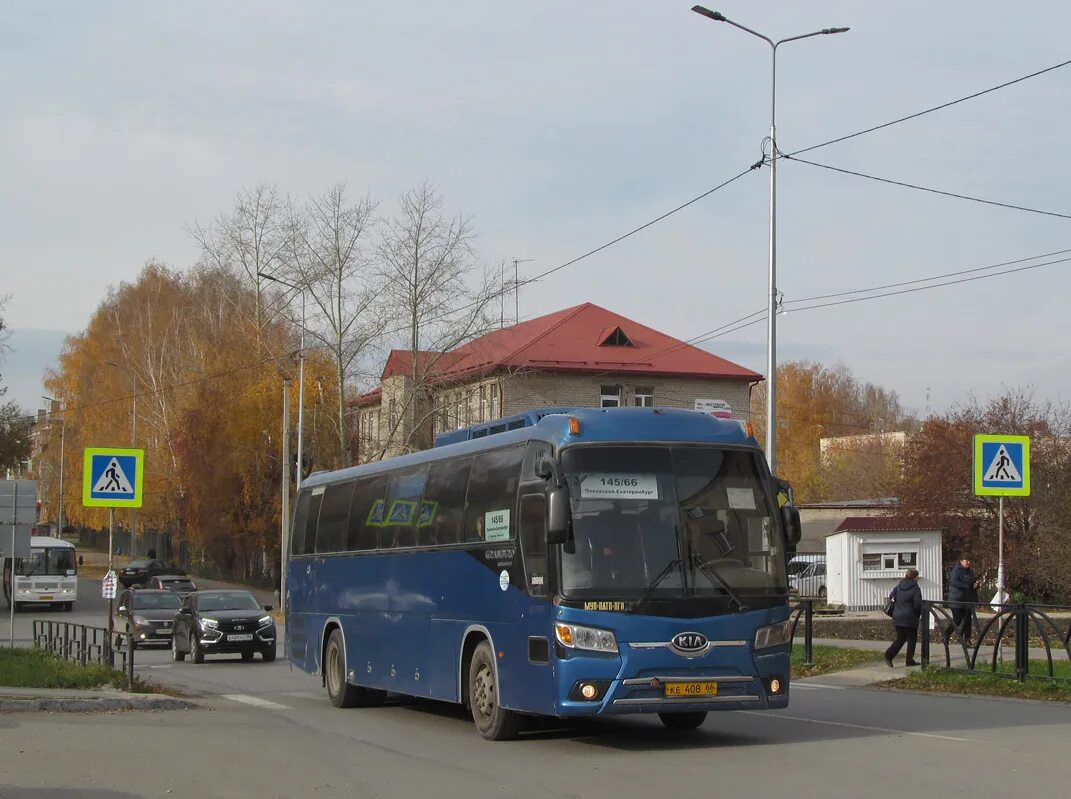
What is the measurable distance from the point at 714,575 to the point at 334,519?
7812 mm

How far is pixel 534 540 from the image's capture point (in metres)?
13.1

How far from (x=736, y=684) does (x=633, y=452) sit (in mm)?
2286

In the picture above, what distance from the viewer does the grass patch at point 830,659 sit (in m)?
23.4

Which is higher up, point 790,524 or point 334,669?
point 790,524

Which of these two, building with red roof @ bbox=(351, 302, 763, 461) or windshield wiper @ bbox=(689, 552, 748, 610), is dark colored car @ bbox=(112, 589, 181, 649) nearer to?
building with red roof @ bbox=(351, 302, 763, 461)

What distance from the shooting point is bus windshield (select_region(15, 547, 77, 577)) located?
5381 centimetres

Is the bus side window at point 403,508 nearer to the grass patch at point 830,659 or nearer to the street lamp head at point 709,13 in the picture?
the grass patch at point 830,659

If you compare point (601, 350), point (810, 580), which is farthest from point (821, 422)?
point (810, 580)

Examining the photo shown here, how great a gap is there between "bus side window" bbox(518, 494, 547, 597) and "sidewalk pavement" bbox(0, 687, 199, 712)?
646 centimetres

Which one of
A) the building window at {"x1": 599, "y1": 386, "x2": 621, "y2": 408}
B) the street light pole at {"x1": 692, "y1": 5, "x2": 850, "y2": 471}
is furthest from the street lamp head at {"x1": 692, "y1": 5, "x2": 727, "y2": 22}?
the building window at {"x1": 599, "y1": 386, "x2": 621, "y2": 408}

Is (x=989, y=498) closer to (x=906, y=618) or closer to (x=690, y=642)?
(x=906, y=618)

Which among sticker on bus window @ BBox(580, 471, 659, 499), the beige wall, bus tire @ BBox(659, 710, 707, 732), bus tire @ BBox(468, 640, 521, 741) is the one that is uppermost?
the beige wall

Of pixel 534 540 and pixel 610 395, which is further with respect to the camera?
pixel 610 395

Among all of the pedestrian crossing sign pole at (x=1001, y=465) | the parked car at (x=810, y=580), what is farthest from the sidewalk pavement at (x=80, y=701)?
the parked car at (x=810, y=580)
